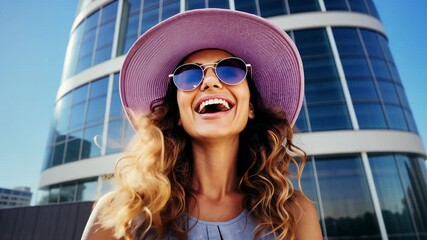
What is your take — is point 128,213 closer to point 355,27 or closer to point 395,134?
point 395,134

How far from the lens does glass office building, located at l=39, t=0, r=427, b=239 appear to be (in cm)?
821

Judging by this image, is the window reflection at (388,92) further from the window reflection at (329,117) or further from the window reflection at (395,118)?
the window reflection at (329,117)

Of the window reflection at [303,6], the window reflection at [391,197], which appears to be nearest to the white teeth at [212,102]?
the window reflection at [391,197]

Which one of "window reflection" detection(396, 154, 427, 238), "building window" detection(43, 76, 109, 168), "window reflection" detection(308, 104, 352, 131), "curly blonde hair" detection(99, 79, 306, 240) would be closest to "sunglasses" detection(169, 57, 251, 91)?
"curly blonde hair" detection(99, 79, 306, 240)

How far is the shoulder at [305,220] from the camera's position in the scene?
52.0 inches

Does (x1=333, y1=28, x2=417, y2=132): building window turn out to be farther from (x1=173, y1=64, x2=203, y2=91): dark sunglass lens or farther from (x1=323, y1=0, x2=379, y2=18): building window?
(x1=173, y1=64, x2=203, y2=91): dark sunglass lens

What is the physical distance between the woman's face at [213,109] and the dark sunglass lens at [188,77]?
0.03 metres

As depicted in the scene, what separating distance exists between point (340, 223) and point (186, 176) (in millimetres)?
7978

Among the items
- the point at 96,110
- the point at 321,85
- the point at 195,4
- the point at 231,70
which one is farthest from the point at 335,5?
the point at 231,70

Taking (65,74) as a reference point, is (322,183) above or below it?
below

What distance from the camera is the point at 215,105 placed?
4.80 ft

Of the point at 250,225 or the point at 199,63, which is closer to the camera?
the point at 250,225

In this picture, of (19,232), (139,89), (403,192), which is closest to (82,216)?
(19,232)

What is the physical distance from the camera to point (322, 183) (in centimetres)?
834
